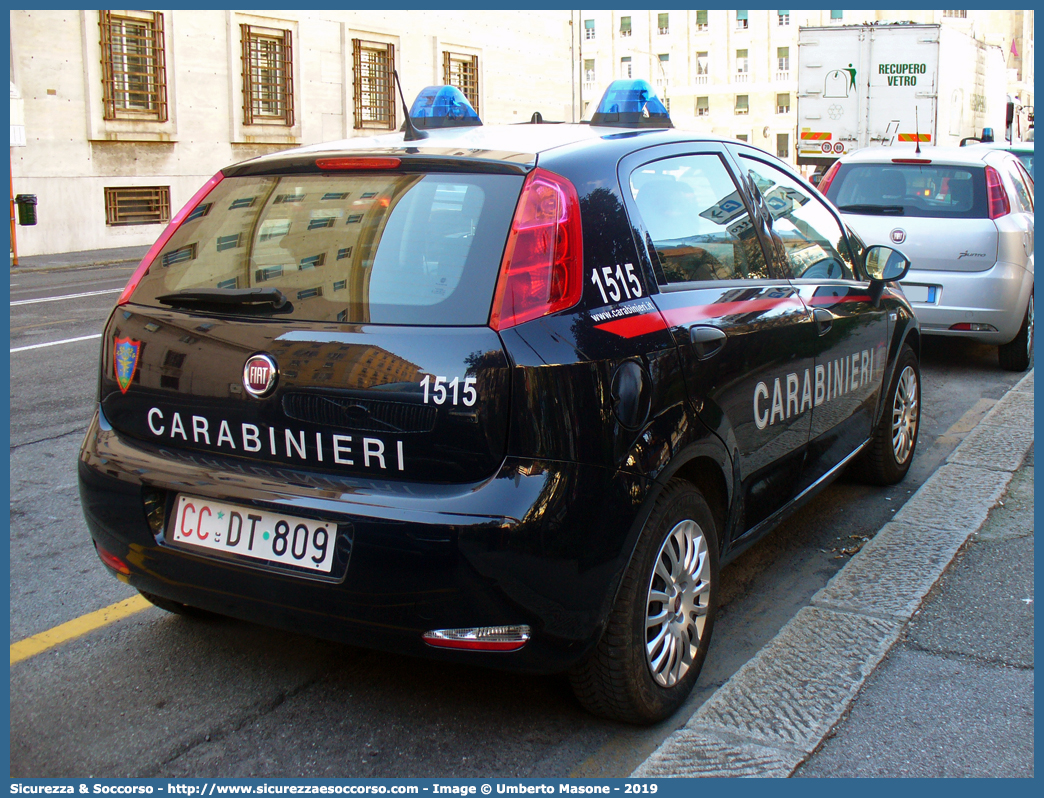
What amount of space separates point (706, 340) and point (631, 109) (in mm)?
1047

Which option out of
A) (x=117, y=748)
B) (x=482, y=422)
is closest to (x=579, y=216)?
(x=482, y=422)

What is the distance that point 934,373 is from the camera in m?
8.24

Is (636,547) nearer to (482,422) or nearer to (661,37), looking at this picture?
(482,422)

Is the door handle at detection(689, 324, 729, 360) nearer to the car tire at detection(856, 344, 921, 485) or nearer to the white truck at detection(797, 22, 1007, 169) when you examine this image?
the car tire at detection(856, 344, 921, 485)

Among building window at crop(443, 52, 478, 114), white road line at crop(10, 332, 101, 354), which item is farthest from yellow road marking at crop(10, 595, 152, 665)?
building window at crop(443, 52, 478, 114)

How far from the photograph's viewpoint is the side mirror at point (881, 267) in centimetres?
455

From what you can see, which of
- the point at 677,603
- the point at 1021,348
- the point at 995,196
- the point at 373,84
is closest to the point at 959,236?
the point at 995,196

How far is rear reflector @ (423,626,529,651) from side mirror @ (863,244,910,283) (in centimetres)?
268

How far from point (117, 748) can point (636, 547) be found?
1.46 metres

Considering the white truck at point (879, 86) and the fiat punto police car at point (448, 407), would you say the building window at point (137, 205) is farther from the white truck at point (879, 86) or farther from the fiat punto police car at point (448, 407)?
the fiat punto police car at point (448, 407)

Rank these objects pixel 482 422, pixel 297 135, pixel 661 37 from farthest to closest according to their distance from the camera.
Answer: pixel 661 37, pixel 297 135, pixel 482 422

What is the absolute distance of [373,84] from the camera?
28672mm

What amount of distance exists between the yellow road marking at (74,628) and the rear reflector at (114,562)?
0.56 m

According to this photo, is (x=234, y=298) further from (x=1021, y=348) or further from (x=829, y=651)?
(x=1021, y=348)
